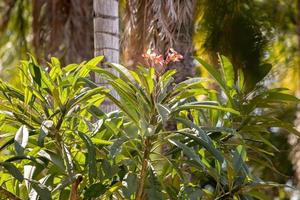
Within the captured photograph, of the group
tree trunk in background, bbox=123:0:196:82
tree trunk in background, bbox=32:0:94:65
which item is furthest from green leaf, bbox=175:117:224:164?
tree trunk in background, bbox=32:0:94:65

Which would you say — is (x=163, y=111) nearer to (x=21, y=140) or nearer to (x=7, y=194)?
(x=21, y=140)

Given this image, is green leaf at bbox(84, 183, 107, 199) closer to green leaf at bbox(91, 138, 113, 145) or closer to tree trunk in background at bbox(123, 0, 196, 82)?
green leaf at bbox(91, 138, 113, 145)

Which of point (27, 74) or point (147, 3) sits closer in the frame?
point (27, 74)

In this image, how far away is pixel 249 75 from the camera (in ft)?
28.8

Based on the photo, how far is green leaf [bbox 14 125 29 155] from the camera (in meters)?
3.10

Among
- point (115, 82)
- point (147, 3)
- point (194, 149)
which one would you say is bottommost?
point (194, 149)

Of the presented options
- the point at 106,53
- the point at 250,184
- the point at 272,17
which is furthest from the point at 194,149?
the point at 272,17

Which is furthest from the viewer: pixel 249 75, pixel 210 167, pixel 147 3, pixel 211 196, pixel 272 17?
pixel 272 17

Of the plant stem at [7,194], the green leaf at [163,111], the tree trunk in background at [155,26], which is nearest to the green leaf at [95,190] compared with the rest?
the plant stem at [7,194]

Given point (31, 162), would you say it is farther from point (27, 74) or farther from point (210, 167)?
point (210, 167)

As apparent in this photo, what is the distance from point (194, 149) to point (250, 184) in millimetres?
364

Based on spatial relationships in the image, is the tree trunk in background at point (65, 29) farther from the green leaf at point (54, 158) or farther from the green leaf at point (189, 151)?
the green leaf at point (189, 151)

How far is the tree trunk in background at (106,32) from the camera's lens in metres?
4.87

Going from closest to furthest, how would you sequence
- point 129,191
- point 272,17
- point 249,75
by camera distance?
point 129,191, point 249,75, point 272,17
